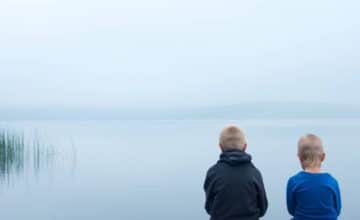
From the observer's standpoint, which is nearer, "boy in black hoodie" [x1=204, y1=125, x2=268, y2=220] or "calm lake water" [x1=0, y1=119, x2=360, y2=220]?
"boy in black hoodie" [x1=204, y1=125, x2=268, y2=220]

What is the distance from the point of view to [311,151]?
11.4 feet

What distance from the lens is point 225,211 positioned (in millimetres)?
3822

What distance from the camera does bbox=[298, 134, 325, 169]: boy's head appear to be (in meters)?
3.46

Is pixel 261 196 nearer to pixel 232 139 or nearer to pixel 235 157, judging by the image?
pixel 235 157

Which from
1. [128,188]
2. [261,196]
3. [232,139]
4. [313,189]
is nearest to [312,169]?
[313,189]

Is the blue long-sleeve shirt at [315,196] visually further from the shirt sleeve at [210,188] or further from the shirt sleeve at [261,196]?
the shirt sleeve at [210,188]

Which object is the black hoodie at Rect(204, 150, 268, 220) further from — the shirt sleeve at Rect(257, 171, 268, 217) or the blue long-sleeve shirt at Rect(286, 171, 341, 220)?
the blue long-sleeve shirt at Rect(286, 171, 341, 220)

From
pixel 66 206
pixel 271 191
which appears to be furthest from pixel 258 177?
pixel 271 191

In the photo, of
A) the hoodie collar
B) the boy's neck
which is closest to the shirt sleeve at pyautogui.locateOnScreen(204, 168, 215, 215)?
the hoodie collar

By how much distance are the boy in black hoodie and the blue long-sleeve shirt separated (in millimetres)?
350

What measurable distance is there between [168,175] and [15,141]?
6.15m

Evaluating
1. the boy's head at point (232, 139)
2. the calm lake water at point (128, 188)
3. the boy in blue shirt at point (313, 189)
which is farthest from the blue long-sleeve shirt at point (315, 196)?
the calm lake water at point (128, 188)

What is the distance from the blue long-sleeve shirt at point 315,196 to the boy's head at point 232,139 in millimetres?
482

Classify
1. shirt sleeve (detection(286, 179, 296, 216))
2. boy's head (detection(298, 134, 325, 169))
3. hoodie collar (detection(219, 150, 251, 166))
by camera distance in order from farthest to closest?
hoodie collar (detection(219, 150, 251, 166)), shirt sleeve (detection(286, 179, 296, 216)), boy's head (detection(298, 134, 325, 169))
